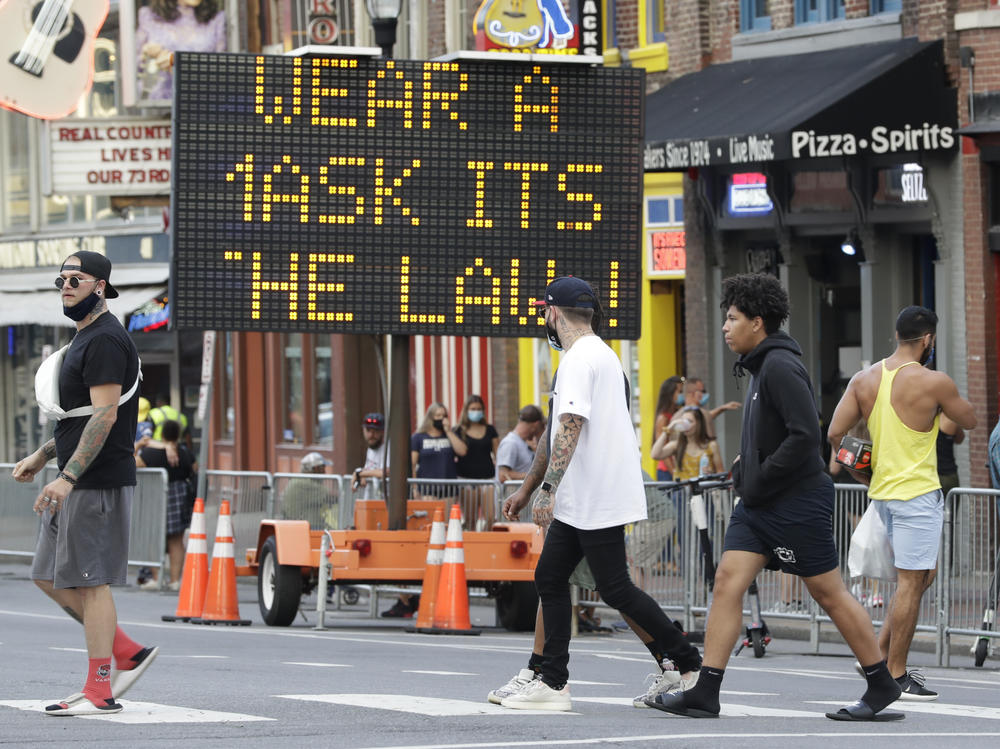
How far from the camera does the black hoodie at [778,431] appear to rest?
9312 millimetres

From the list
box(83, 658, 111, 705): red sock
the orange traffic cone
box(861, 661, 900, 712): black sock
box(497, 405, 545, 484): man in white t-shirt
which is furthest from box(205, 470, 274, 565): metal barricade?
box(861, 661, 900, 712): black sock

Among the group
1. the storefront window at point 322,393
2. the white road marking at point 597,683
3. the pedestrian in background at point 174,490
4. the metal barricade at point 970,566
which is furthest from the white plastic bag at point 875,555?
the storefront window at point 322,393

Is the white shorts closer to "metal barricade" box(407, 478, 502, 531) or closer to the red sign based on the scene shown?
"metal barricade" box(407, 478, 502, 531)

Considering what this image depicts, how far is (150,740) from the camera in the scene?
28.3 ft

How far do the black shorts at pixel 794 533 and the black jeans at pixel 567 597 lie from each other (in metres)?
0.47

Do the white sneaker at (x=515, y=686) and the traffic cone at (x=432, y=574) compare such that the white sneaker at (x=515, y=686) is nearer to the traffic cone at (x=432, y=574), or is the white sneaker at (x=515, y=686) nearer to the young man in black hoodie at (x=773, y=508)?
the young man in black hoodie at (x=773, y=508)

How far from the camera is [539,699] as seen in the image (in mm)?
9664

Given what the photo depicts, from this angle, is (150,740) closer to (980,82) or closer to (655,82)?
(980,82)

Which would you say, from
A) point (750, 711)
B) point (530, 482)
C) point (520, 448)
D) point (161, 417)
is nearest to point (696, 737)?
point (750, 711)

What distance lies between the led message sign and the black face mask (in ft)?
17.9

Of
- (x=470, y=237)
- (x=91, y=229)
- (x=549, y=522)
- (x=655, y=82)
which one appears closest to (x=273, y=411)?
(x=91, y=229)

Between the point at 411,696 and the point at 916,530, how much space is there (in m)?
2.72

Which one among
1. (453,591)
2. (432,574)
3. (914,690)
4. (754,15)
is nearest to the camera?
(914,690)

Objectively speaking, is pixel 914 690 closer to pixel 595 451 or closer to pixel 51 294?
pixel 595 451
